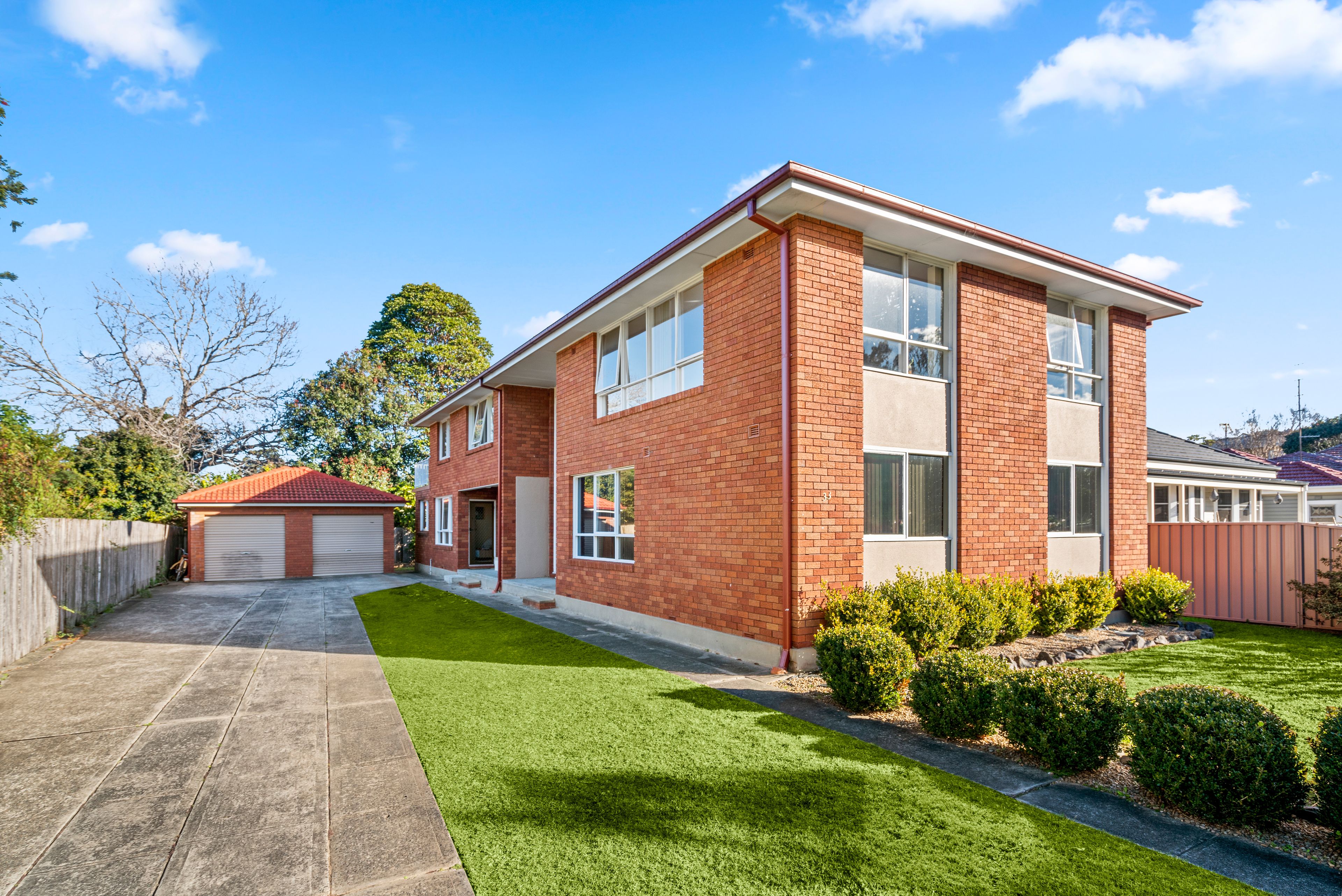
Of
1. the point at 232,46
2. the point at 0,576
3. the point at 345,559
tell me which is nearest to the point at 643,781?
the point at 0,576

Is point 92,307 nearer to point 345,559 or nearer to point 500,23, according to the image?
point 345,559

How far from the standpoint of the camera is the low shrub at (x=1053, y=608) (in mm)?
9242

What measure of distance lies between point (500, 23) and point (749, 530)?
9974 mm

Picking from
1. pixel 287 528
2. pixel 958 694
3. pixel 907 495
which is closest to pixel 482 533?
pixel 287 528

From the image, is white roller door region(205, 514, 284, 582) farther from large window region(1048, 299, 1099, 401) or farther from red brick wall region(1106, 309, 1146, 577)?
red brick wall region(1106, 309, 1146, 577)

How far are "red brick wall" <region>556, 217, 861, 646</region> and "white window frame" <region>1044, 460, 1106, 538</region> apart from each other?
165 inches

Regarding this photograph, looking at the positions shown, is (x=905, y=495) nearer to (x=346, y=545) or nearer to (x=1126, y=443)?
(x=1126, y=443)

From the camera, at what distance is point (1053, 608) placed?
924cm

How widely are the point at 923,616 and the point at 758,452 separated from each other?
8.71 ft

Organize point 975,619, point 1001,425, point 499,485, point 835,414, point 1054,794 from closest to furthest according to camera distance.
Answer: point 1054,794, point 975,619, point 835,414, point 1001,425, point 499,485

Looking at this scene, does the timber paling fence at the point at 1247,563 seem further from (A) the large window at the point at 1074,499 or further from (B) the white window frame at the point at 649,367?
(B) the white window frame at the point at 649,367

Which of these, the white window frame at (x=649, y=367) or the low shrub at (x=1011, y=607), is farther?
the white window frame at (x=649, y=367)

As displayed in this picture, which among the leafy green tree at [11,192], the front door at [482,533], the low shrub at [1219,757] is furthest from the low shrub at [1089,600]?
the front door at [482,533]

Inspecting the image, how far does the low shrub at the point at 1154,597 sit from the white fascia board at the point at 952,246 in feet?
15.0
